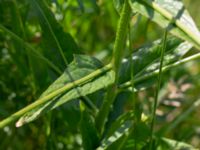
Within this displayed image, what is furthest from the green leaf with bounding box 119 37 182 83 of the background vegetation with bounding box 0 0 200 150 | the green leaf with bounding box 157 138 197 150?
the green leaf with bounding box 157 138 197 150

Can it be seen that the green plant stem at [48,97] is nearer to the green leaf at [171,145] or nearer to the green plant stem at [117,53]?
the green plant stem at [117,53]

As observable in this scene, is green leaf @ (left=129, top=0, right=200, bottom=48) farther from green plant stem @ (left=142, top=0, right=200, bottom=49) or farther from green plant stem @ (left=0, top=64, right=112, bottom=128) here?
green plant stem @ (left=0, top=64, right=112, bottom=128)

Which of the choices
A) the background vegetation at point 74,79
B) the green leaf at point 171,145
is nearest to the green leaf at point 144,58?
the background vegetation at point 74,79

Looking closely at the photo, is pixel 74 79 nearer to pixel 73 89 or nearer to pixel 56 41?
pixel 73 89

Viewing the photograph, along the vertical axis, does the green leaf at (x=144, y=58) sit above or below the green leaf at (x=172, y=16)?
below

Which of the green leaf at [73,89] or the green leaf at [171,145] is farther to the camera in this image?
the green leaf at [171,145]

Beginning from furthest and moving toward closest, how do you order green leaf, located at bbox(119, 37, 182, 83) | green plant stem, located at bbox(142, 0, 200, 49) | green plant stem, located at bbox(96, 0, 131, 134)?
1. green leaf, located at bbox(119, 37, 182, 83)
2. green plant stem, located at bbox(96, 0, 131, 134)
3. green plant stem, located at bbox(142, 0, 200, 49)
